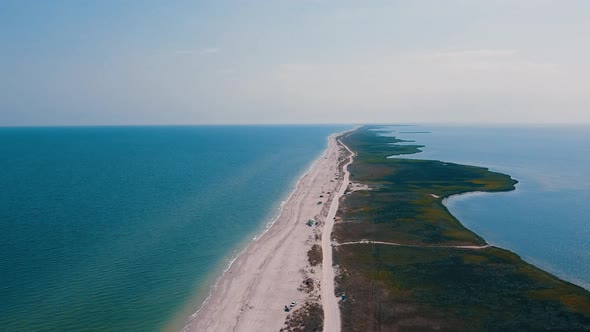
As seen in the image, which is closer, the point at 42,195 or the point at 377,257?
the point at 377,257

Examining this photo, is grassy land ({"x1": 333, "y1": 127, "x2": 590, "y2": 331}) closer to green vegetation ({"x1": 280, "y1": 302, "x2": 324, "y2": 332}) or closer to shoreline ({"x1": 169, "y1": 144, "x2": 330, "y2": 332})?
green vegetation ({"x1": 280, "y1": 302, "x2": 324, "y2": 332})

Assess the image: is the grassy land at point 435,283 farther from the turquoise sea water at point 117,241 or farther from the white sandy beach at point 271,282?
the turquoise sea water at point 117,241

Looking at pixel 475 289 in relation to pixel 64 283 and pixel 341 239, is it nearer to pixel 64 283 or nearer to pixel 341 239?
pixel 341 239

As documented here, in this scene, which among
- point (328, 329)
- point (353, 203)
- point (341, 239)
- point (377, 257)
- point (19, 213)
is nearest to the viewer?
point (328, 329)

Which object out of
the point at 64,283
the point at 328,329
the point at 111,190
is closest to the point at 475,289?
the point at 328,329

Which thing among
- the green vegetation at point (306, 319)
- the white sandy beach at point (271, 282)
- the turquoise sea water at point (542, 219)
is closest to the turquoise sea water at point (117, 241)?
the white sandy beach at point (271, 282)

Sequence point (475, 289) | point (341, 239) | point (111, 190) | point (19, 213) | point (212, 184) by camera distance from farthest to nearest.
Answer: point (212, 184)
point (111, 190)
point (19, 213)
point (341, 239)
point (475, 289)
